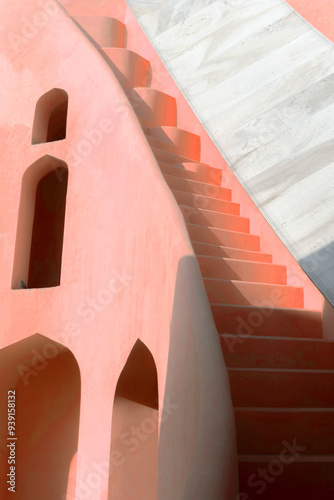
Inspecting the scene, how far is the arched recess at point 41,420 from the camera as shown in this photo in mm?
5711

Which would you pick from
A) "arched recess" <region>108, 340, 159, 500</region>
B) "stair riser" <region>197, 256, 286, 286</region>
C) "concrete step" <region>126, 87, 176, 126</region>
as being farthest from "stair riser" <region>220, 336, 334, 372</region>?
"concrete step" <region>126, 87, 176, 126</region>

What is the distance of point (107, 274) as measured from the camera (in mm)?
4785

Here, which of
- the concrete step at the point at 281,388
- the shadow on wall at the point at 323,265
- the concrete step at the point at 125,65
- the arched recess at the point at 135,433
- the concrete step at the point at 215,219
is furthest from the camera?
the concrete step at the point at 125,65

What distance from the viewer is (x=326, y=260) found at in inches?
156

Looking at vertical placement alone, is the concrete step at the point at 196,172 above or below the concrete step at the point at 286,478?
above

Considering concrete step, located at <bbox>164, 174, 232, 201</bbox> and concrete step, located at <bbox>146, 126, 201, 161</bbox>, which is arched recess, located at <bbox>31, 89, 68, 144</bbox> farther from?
concrete step, located at <bbox>164, 174, 232, 201</bbox>

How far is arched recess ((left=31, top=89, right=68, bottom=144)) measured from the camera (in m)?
6.25

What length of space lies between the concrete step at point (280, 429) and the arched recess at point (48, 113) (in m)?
4.37

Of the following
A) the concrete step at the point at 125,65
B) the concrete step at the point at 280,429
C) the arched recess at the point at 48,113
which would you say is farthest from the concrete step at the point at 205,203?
the concrete step at the point at 125,65

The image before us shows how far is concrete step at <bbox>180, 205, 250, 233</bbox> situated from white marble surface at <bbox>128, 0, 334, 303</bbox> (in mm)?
507

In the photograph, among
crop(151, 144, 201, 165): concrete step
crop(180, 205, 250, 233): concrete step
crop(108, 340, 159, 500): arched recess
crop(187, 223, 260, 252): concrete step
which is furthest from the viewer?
crop(151, 144, 201, 165): concrete step

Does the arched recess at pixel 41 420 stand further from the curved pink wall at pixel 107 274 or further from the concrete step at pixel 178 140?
the concrete step at pixel 178 140

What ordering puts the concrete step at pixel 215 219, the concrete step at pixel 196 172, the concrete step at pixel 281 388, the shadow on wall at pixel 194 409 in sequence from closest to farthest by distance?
the shadow on wall at pixel 194 409, the concrete step at pixel 281 388, the concrete step at pixel 215 219, the concrete step at pixel 196 172

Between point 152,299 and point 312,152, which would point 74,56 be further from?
point 152,299
